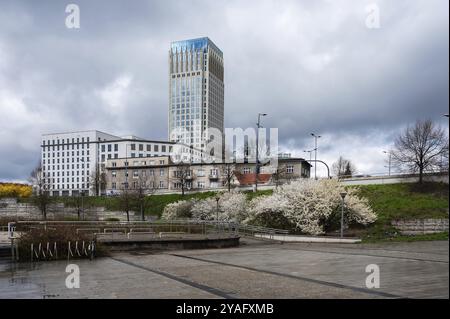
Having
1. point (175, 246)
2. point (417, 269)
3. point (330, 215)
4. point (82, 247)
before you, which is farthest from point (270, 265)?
point (330, 215)

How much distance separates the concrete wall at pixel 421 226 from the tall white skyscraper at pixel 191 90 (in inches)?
5965

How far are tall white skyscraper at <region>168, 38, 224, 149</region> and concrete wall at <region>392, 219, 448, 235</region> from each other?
497 feet

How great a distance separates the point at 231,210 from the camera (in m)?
52.3

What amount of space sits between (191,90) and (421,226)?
527 ft

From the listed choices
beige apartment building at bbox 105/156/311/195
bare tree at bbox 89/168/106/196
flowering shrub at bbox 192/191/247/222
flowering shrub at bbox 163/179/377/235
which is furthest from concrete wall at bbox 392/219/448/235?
bare tree at bbox 89/168/106/196

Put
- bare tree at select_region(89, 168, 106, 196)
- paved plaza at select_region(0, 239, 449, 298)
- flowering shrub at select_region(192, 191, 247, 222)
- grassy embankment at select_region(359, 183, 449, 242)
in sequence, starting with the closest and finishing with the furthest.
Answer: paved plaza at select_region(0, 239, 449, 298) < grassy embankment at select_region(359, 183, 449, 242) < flowering shrub at select_region(192, 191, 247, 222) < bare tree at select_region(89, 168, 106, 196)

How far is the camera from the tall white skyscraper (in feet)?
630

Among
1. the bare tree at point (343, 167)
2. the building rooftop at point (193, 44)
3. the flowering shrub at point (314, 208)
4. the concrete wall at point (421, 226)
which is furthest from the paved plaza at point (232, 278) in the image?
the building rooftop at point (193, 44)

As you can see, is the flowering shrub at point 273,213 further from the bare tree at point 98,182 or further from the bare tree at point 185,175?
the bare tree at point 98,182

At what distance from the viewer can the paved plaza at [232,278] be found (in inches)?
447

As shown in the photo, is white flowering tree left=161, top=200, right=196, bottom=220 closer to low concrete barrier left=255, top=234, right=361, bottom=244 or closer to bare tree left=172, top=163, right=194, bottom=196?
bare tree left=172, top=163, right=194, bottom=196

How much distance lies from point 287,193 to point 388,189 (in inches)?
628

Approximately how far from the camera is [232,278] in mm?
14461

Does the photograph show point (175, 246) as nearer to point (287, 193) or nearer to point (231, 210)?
point (287, 193)
